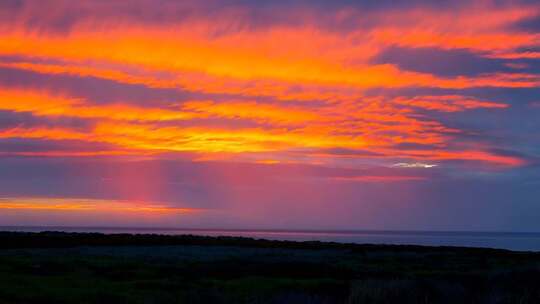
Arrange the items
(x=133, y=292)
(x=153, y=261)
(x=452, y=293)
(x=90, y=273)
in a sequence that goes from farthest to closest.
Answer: (x=153, y=261) < (x=90, y=273) < (x=133, y=292) < (x=452, y=293)

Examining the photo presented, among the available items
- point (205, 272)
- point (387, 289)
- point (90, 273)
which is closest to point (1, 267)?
point (90, 273)

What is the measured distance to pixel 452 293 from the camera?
1894cm

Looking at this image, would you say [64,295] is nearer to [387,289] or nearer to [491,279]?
[387,289]

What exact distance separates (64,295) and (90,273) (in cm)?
956

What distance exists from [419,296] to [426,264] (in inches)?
1171

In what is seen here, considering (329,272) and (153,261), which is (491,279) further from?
(153,261)

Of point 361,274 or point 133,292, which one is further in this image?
point 361,274

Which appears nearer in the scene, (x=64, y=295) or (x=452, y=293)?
(x=452, y=293)

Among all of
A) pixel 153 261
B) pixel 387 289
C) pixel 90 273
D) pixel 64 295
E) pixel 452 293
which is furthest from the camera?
pixel 153 261

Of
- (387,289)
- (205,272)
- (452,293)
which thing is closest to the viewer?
(387,289)

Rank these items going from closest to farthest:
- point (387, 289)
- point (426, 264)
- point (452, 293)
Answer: point (387, 289) → point (452, 293) → point (426, 264)

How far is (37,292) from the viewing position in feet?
78.0

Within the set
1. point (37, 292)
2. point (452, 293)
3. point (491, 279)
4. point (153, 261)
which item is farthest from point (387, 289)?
point (153, 261)

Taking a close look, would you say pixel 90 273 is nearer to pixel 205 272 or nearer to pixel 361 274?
pixel 205 272
